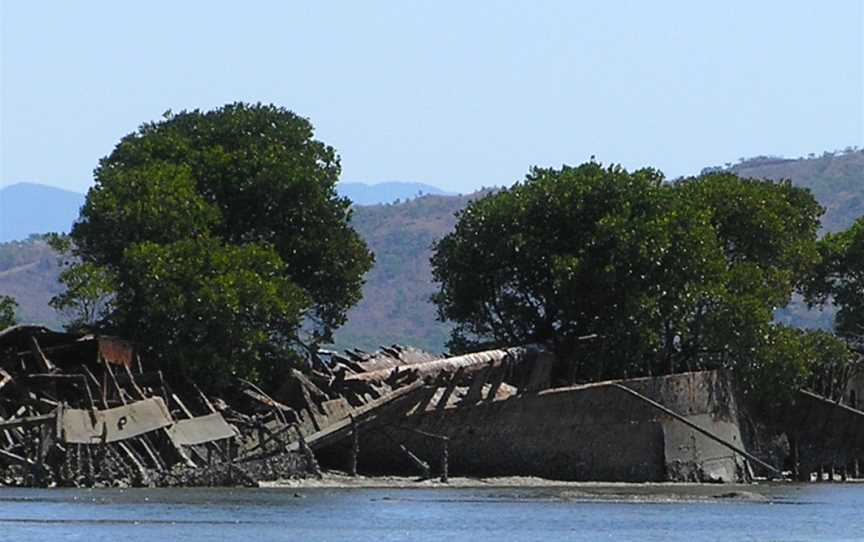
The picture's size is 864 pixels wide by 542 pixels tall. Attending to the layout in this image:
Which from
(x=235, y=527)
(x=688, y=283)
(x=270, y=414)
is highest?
(x=688, y=283)

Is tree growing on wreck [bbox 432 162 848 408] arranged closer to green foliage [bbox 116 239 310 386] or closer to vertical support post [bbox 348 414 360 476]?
vertical support post [bbox 348 414 360 476]

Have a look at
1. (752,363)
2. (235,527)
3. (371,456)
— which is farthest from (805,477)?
(235,527)

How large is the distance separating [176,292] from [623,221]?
492 inches

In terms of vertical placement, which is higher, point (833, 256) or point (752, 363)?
point (833, 256)

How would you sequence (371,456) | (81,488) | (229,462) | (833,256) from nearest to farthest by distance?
(81,488)
(229,462)
(371,456)
(833,256)

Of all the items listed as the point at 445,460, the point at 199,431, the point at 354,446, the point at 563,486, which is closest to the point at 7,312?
the point at 354,446

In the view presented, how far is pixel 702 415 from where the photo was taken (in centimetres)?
6191

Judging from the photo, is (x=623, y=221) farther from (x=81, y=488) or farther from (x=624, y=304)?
(x=81, y=488)

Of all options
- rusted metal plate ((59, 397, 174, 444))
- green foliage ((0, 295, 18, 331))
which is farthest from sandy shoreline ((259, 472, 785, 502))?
green foliage ((0, 295, 18, 331))

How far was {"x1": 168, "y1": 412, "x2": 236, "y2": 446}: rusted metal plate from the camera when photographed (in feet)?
169

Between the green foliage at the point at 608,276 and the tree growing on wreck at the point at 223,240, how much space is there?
363 centimetres

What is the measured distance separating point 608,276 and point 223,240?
9968mm

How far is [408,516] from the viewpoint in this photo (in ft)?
149

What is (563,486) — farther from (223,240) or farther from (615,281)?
(223,240)
